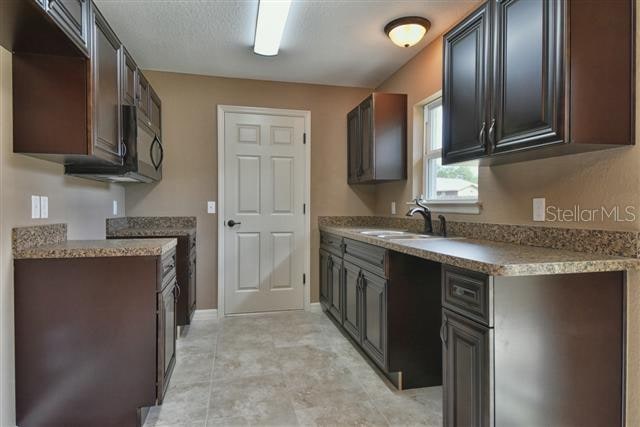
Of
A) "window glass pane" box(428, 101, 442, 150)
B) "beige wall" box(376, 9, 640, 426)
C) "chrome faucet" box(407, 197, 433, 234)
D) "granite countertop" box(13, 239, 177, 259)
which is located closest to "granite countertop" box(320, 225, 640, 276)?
"beige wall" box(376, 9, 640, 426)

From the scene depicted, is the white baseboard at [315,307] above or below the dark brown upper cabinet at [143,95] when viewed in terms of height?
below

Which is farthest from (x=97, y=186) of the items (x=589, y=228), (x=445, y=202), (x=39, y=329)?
(x=589, y=228)

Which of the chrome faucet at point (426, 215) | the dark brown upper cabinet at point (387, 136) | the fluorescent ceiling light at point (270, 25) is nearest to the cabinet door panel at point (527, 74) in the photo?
the chrome faucet at point (426, 215)

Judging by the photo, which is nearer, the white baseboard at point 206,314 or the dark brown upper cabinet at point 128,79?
the dark brown upper cabinet at point 128,79

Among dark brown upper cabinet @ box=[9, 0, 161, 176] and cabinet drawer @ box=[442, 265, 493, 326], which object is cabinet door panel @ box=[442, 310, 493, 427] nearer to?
cabinet drawer @ box=[442, 265, 493, 326]

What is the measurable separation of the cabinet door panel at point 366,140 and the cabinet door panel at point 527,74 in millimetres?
1676

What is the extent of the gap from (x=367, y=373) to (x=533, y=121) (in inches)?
71.9

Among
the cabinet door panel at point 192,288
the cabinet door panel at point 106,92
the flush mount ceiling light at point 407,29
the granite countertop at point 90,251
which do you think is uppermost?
the flush mount ceiling light at point 407,29

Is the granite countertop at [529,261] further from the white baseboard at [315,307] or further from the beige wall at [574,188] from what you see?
the white baseboard at [315,307]

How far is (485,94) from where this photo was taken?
5.85 ft

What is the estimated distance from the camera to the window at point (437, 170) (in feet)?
9.00

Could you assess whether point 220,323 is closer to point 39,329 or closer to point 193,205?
point 193,205

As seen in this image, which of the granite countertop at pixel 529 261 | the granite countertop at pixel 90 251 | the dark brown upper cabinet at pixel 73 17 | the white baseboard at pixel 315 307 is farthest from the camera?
the white baseboard at pixel 315 307

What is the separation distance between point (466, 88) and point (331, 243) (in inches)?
78.1
